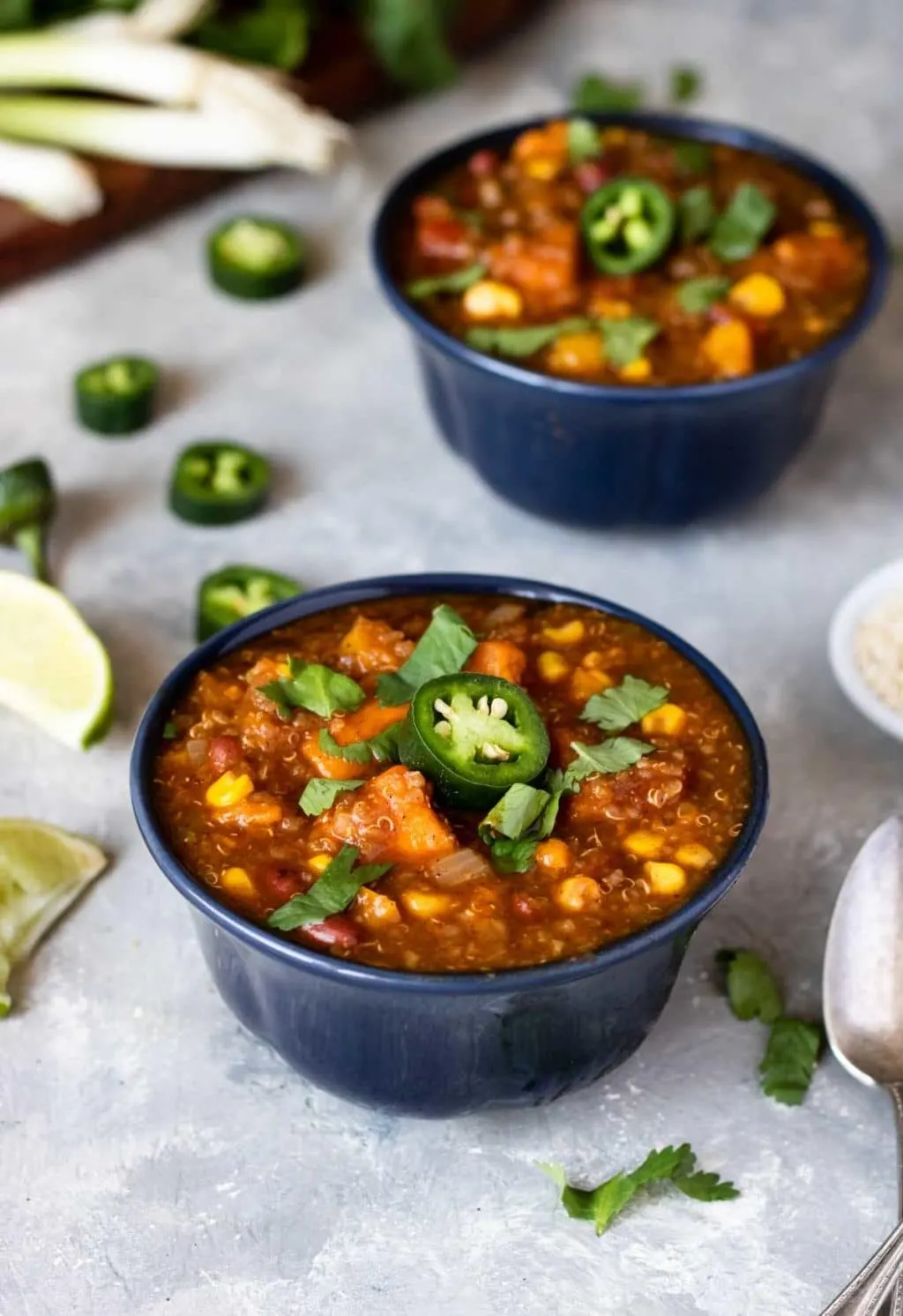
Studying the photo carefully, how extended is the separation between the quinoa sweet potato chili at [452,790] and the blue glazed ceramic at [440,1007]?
4 cm

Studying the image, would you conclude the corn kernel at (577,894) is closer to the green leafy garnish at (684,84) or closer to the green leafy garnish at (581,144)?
the green leafy garnish at (581,144)

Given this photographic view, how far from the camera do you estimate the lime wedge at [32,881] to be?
3.05 meters

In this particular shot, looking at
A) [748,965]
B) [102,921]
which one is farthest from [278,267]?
[748,965]

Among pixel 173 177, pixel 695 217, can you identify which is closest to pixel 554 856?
pixel 695 217

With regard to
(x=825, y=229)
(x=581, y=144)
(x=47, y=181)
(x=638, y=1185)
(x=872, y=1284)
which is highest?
(x=825, y=229)

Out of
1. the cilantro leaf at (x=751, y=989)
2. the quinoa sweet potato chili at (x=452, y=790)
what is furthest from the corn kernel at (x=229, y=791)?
the cilantro leaf at (x=751, y=989)

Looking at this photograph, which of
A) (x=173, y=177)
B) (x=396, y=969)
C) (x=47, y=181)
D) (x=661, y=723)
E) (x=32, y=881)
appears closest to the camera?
(x=396, y=969)

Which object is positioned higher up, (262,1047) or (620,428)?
(620,428)

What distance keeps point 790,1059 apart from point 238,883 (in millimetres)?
982

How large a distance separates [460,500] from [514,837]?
1.69 m

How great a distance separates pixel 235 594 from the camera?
372 cm

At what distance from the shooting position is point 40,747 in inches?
138

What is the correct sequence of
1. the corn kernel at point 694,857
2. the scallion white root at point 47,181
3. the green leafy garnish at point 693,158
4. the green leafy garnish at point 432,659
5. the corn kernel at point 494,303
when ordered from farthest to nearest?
the scallion white root at point 47,181
the green leafy garnish at point 693,158
the corn kernel at point 494,303
the green leafy garnish at point 432,659
the corn kernel at point 694,857

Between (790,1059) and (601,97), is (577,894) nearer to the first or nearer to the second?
(790,1059)
